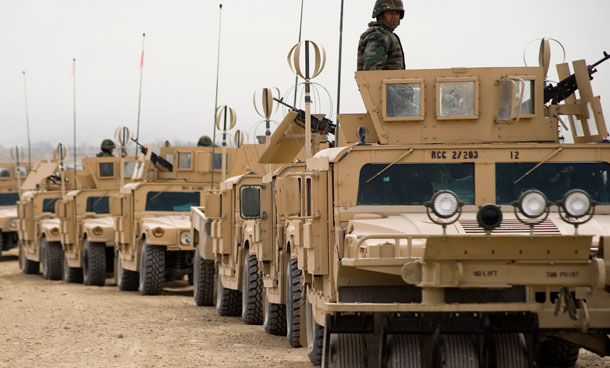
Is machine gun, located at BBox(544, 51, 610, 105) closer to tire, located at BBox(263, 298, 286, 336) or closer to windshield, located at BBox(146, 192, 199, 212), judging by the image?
tire, located at BBox(263, 298, 286, 336)

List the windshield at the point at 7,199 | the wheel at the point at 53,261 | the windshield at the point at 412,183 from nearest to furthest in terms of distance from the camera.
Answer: the windshield at the point at 412,183, the wheel at the point at 53,261, the windshield at the point at 7,199

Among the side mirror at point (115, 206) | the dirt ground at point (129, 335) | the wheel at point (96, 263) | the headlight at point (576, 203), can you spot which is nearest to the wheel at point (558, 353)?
the dirt ground at point (129, 335)

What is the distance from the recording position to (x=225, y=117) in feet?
56.1

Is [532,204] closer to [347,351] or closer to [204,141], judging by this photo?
[347,351]

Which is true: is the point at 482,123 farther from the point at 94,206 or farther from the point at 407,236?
the point at 94,206

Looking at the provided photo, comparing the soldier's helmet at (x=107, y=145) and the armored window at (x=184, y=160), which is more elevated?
the soldier's helmet at (x=107, y=145)

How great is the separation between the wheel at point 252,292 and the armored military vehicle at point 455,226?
6.76 feet

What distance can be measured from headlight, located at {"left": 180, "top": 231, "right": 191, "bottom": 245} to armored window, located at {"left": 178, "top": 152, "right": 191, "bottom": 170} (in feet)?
10.9

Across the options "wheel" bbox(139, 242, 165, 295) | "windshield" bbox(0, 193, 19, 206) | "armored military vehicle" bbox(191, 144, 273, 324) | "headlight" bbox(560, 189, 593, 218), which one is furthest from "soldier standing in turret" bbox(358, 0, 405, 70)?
"windshield" bbox(0, 193, 19, 206)

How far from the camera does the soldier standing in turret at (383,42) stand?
35.3ft

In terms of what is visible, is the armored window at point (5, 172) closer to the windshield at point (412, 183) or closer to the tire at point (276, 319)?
the tire at point (276, 319)

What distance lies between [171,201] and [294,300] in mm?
9960

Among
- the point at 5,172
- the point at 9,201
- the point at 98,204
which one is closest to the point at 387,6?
the point at 98,204

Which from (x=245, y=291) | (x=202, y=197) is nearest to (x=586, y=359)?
(x=245, y=291)
